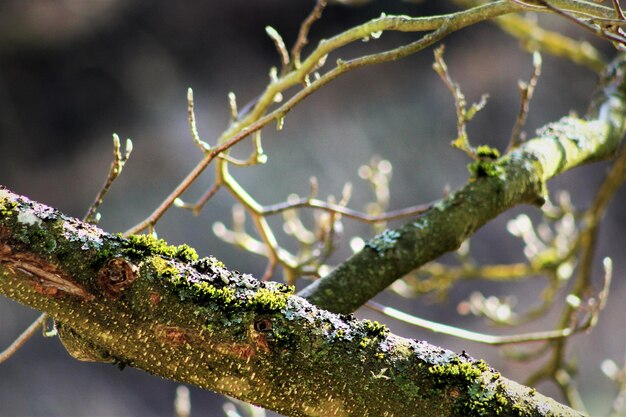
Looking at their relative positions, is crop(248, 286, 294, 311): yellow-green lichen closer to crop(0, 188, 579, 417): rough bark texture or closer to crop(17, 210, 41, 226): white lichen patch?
crop(0, 188, 579, 417): rough bark texture

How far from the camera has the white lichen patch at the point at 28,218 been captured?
2.51ft

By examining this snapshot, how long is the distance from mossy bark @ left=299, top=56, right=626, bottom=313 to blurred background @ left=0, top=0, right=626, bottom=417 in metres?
2.73

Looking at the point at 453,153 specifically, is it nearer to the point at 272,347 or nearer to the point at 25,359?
the point at 25,359

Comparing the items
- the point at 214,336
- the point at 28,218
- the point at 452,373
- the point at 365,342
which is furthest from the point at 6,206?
the point at 452,373

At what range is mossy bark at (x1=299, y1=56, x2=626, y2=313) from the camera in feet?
3.98

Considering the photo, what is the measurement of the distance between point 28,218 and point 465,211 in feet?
2.84

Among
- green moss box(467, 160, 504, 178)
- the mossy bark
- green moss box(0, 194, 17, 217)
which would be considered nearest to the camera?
green moss box(0, 194, 17, 217)

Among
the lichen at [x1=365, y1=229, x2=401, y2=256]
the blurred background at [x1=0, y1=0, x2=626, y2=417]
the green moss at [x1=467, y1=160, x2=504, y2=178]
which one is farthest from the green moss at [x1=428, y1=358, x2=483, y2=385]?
the blurred background at [x1=0, y1=0, x2=626, y2=417]

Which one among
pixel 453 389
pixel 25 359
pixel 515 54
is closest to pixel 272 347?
pixel 453 389

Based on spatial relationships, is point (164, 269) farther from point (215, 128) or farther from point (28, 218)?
point (215, 128)

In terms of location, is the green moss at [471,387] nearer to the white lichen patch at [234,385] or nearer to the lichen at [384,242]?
the white lichen patch at [234,385]

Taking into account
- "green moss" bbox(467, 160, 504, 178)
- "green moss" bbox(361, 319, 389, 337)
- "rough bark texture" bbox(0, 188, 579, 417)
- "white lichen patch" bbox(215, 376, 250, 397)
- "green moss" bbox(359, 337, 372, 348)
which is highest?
"green moss" bbox(467, 160, 504, 178)

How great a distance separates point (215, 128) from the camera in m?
4.43

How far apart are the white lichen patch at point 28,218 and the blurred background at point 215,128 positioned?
3.41 metres
